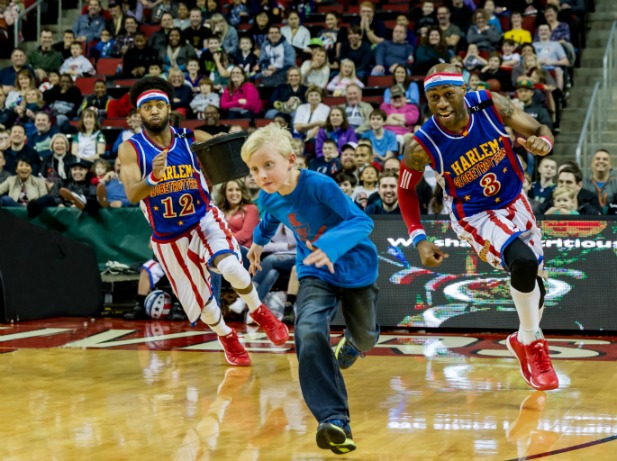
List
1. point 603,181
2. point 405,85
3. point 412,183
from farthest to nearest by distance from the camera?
point 405,85 → point 603,181 → point 412,183

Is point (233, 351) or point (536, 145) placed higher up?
point (536, 145)

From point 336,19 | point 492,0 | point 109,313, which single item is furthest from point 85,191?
point 492,0

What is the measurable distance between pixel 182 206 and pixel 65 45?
38.2 feet

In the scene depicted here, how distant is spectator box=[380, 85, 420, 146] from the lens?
14.0 metres

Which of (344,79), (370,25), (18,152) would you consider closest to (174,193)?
(18,152)

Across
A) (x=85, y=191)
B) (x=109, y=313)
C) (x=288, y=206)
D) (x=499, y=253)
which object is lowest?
(x=109, y=313)

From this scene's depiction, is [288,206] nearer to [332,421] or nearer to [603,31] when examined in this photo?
[332,421]

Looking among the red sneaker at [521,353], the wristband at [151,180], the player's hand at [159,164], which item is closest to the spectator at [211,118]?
the wristband at [151,180]

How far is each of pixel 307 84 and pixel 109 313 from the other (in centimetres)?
524

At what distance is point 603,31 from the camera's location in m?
16.5

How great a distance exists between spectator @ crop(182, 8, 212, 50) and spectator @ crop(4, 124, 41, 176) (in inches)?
151

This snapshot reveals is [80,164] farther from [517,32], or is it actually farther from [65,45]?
[517,32]

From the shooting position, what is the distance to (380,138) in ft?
44.5

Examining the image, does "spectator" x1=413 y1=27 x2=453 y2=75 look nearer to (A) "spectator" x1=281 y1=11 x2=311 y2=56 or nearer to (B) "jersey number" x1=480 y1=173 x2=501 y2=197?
(A) "spectator" x1=281 y1=11 x2=311 y2=56
